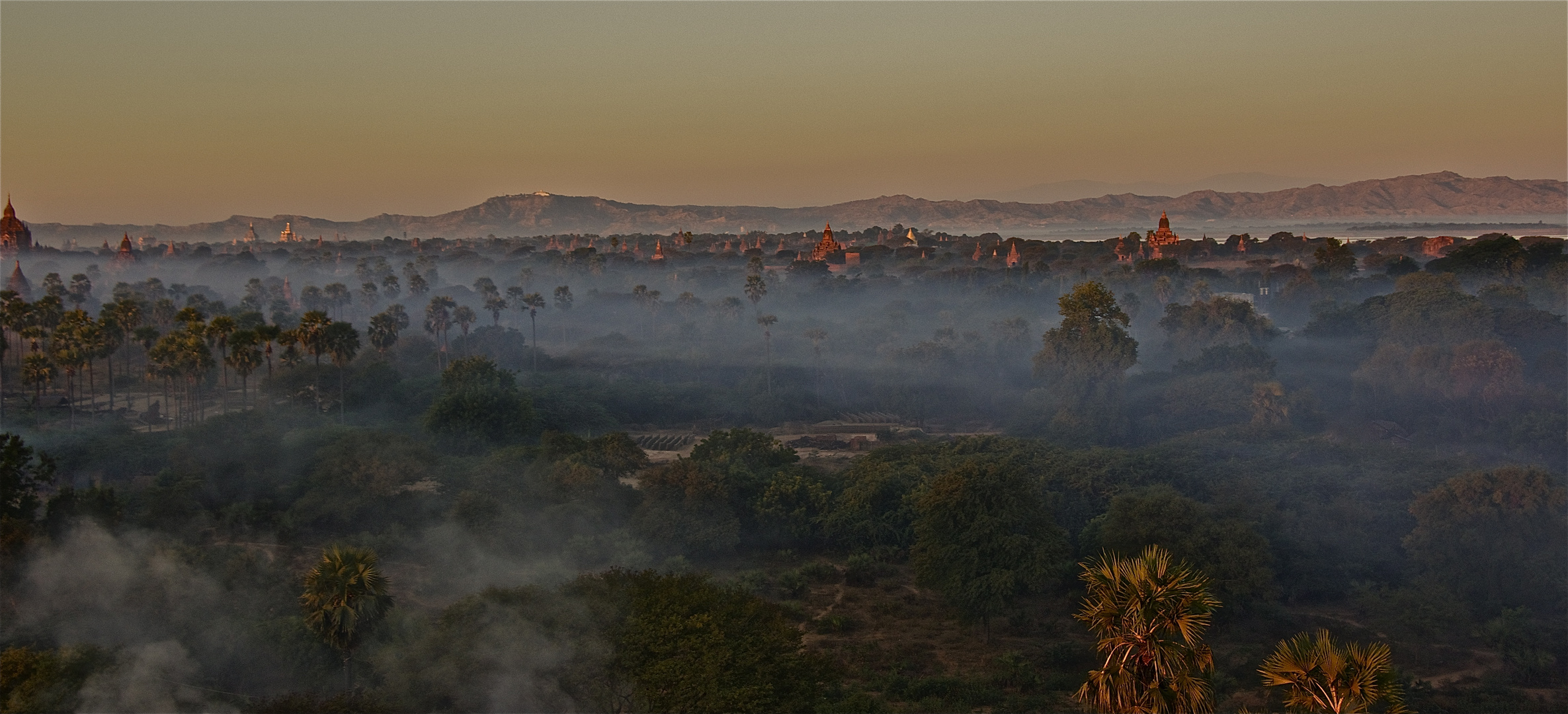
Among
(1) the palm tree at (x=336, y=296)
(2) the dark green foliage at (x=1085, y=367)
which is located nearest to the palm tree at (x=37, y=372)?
(2) the dark green foliage at (x=1085, y=367)

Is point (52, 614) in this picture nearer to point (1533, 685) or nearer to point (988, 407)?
point (1533, 685)

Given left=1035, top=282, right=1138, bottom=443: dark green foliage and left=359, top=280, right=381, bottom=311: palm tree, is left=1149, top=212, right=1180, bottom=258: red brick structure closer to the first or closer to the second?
left=1035, top=282, right=1138, bottom=443: dark green foliage

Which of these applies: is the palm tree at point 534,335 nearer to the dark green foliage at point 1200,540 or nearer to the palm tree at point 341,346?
the palm tree at point 341,346

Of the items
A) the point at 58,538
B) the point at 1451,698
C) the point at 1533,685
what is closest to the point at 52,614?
the point at 58,538

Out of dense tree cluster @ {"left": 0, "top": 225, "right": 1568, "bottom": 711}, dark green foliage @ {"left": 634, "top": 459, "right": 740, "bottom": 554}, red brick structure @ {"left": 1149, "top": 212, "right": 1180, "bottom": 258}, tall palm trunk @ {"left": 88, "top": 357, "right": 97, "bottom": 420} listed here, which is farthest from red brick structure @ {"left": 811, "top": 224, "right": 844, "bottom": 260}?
dark green foliage @ {"left": 634, "top": 459, "right": 740, "bottom": 554}

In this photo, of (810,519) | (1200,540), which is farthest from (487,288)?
(1200,540)
